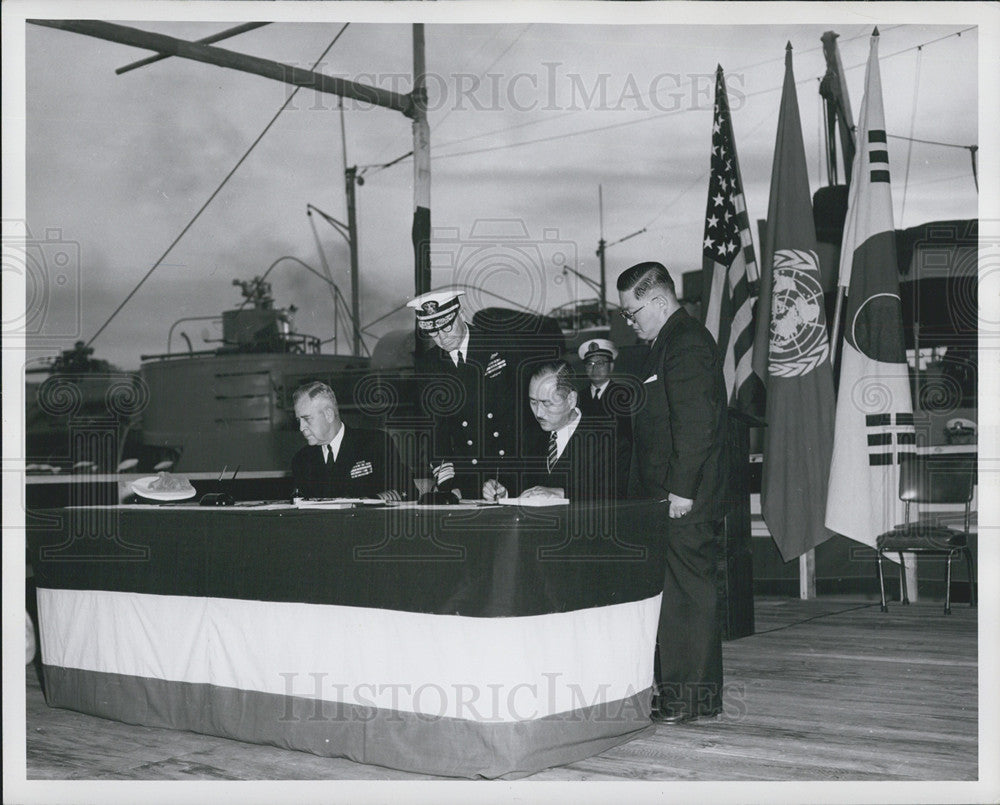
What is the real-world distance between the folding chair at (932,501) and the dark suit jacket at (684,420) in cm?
281

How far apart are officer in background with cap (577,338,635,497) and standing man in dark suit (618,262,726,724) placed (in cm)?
42

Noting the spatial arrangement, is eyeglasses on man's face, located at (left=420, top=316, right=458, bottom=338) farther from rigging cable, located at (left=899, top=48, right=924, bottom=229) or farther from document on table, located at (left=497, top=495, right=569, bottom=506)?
rigging cable, located at (left=899, top=48, right=924, bottom=229)

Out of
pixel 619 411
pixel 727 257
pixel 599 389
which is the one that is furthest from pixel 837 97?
pixel 619 411

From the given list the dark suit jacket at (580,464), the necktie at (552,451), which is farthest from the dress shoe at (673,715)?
the necktie at (552,451)

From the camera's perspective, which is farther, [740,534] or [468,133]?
[468,133]

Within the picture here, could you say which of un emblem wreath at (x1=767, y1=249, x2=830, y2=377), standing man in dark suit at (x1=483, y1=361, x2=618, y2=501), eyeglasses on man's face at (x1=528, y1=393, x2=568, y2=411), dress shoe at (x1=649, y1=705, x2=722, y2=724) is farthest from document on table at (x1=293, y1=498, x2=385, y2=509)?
un emblem wreath at (x1=767, y1=249, x2=830, y2=377)

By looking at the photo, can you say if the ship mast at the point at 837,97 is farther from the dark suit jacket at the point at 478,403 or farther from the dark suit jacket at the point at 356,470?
the dark suit jacket at the point at 356,470

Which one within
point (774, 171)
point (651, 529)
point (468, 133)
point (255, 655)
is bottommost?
point (255, 655)

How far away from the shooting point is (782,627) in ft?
20.8

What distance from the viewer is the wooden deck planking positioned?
334cm

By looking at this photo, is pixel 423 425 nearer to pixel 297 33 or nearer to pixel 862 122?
pixel 862 122

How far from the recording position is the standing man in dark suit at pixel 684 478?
391 cm

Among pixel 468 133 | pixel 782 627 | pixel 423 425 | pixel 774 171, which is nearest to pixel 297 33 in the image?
pixel 468 133

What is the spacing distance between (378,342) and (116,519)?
31.6 ft
